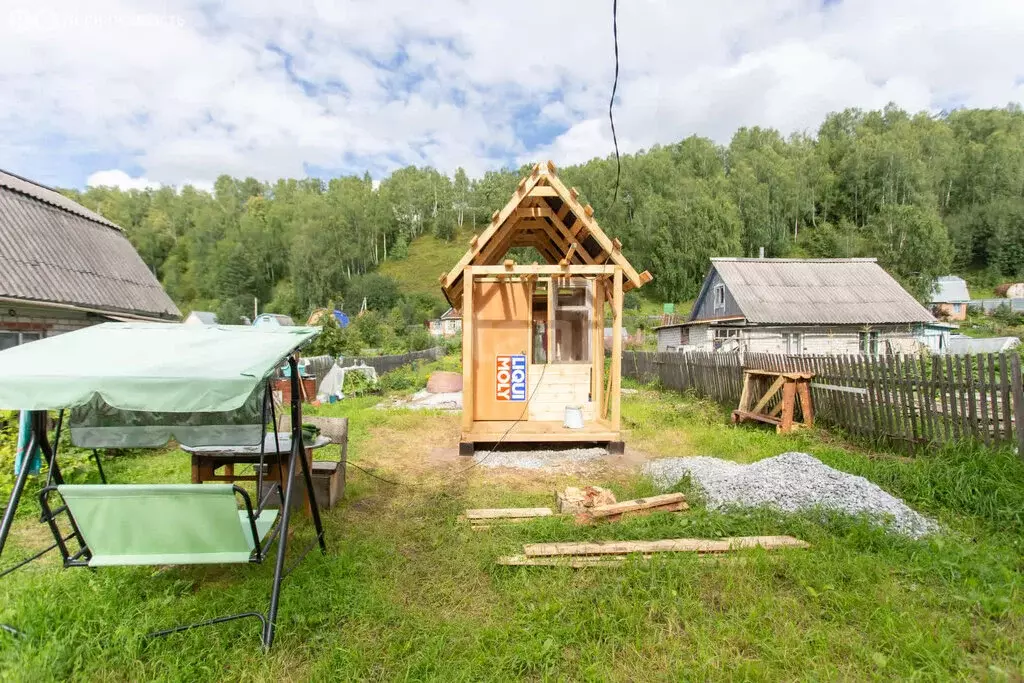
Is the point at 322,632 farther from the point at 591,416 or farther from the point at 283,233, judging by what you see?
the point at 283,233

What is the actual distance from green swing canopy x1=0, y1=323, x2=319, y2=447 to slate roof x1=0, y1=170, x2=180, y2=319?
23.1 feet

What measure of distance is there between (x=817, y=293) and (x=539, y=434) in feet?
70.0

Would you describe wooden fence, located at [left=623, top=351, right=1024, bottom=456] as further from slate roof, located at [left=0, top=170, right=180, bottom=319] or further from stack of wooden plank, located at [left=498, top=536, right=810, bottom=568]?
slate roof, located at [left=0, top=170, right=180, bottom=319]

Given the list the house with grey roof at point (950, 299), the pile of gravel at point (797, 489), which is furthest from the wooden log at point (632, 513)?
the house with grey roof at point (950, 299)

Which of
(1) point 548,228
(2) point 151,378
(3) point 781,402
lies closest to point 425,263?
(1) point 548,228

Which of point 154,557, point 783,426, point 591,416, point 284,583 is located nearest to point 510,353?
point 591,416

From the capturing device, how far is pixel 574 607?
3.24 metres

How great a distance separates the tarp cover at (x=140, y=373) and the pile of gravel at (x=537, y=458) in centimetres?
443

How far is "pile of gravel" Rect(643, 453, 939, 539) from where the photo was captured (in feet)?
14.7

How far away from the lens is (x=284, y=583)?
361 centimetres

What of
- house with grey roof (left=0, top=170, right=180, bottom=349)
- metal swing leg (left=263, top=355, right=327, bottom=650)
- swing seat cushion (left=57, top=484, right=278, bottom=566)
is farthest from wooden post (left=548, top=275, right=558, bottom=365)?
house with grey roof (left=0, top=170, right=180, bottom=349)

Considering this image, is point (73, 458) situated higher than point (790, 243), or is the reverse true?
point (790, 243)

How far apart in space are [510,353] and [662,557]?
5302 mm

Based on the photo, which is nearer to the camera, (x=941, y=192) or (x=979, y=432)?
(x=979, y=432)
